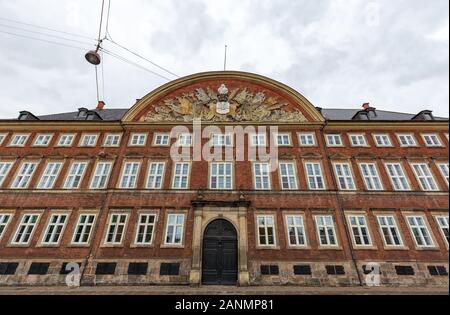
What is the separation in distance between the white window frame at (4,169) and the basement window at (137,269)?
44.2 ft

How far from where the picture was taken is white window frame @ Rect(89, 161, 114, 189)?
19525mm

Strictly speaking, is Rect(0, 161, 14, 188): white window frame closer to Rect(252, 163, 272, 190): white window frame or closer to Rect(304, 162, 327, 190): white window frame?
Rect(252, 163, 272, 190): white window frame

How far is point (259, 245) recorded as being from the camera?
1683 cm

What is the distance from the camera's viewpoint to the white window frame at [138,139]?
21548mm

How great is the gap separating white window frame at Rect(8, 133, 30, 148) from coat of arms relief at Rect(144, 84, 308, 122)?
11.0 m

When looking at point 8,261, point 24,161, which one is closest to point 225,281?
point 8,261

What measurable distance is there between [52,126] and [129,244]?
1419cm

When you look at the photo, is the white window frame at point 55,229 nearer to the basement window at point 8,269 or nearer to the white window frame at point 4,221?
the basement window at point 8,269

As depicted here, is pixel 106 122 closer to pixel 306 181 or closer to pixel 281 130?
pixel 281 130

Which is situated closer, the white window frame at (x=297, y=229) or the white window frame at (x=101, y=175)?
the white window frame at (x=297, y=229)

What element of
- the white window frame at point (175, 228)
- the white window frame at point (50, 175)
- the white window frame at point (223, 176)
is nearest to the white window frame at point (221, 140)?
the white window frame at point (223, 176)
